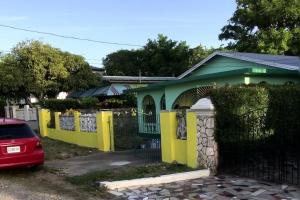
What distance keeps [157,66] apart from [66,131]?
29676 millimetres

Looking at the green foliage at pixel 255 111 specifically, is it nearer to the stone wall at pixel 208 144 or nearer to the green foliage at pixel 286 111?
the green foliage at pixel 286 111

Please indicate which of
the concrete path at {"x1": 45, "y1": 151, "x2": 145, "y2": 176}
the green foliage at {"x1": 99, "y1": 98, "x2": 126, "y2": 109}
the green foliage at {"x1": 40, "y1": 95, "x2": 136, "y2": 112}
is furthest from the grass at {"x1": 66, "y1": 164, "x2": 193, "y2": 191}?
the green foliage at {"x1": 99, "y1": 98, "x2": 126, "y2": 109}

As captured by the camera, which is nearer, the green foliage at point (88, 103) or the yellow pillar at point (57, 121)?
the yellow pillar at point (57, 121)

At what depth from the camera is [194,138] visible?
10.6 metres

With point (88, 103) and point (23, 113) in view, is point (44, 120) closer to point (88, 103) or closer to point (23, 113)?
point (88, 103)

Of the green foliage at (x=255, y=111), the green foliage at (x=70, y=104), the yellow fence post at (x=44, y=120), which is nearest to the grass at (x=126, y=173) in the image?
the green foliage at (x=255, y=111)

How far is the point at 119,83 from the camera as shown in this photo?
31.0 meters

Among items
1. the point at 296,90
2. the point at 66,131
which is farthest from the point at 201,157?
the point at 66,131

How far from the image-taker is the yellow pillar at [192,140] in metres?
10.5

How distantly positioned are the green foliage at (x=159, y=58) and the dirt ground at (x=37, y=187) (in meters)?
33.3

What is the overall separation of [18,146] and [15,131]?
520 mm

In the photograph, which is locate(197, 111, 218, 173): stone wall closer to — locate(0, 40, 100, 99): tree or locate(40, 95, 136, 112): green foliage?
locate(40, 95, 136, 112): green foliage

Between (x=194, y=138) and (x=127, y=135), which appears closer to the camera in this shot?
(x=194, y=138)

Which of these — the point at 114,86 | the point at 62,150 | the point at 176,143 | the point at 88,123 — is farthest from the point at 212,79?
the point at 114,86
